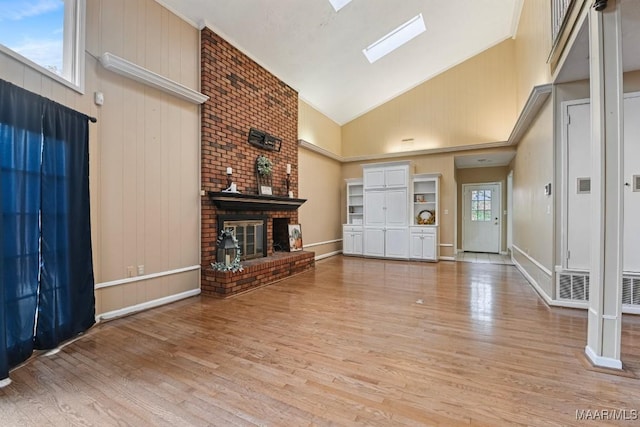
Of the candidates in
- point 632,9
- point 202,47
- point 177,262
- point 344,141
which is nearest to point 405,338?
point 177,262

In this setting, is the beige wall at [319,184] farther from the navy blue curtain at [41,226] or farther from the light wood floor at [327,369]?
the navy blue curtain at [41,226]

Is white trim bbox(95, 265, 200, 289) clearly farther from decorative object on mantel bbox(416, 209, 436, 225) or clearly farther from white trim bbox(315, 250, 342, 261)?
decorative object on mantel bbox(416, 209, 436, 225)

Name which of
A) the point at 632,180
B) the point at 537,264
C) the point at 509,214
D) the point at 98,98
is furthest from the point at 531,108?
the point at 98,98

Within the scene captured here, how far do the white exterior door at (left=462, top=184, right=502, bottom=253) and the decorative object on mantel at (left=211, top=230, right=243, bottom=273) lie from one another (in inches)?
269

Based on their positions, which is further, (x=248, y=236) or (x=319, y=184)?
(x=319, y=184)

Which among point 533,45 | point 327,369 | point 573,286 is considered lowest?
point 327,369

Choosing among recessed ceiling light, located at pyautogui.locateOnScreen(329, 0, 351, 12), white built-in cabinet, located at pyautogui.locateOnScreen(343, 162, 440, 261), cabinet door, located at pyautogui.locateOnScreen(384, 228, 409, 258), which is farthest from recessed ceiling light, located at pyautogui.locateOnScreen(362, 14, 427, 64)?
cabinet door, located at pyautogui.locateOnScreen(384, 228, 409, 258)

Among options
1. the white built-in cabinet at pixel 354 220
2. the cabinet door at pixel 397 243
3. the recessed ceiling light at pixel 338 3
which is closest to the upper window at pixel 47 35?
the recessed ceiling light at pixel 338 3

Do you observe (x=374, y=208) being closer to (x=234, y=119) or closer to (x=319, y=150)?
(x=319, y=150)

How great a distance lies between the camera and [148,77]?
3.18 m

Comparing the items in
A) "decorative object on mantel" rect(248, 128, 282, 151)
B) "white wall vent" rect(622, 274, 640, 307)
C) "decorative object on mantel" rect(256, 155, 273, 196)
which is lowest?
"white wall vent" rect(622, 274, 640, 307)

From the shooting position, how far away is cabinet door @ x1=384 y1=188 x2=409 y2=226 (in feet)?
21.6

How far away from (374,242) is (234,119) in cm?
427

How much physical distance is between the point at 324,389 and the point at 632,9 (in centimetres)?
381
